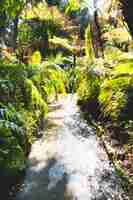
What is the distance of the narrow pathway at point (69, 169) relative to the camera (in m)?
6.38

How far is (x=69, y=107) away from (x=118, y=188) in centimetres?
792

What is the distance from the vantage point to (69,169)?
7.41m

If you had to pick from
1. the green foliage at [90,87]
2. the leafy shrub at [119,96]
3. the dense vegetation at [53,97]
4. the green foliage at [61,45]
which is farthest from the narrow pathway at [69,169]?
the green foliage at [61,45]

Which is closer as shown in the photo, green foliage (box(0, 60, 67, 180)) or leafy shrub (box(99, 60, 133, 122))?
green foliage (box(0, 60, 67, 180))

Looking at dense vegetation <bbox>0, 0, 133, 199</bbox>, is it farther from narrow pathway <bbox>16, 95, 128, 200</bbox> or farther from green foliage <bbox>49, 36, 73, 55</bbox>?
green foliage <bbox>49, 36, 73, 55</bbox>

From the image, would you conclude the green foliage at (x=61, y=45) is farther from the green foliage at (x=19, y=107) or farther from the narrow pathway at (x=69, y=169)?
the narrow pathway at (x=69, y=169)

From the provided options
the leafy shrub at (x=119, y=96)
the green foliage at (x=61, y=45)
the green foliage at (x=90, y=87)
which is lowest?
the green foliage at (x=61, y=45)

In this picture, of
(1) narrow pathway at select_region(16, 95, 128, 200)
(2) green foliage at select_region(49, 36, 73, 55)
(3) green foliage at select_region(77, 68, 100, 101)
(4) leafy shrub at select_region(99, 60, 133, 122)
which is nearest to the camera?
(1) narrow pathway at select_region(16, 95, 128, 200)

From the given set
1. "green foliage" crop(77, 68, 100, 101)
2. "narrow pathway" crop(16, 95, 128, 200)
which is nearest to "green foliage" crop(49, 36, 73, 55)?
"green foliage" crop(77, 68, 100, 101)

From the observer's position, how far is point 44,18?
3306 cm

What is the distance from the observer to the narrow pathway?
638 cm

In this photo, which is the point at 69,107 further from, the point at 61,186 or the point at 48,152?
the point at 61,186

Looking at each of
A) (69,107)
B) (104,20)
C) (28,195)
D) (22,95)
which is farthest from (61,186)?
(104,20)

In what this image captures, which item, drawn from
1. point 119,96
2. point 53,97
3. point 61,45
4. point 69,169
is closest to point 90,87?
point 119,96
